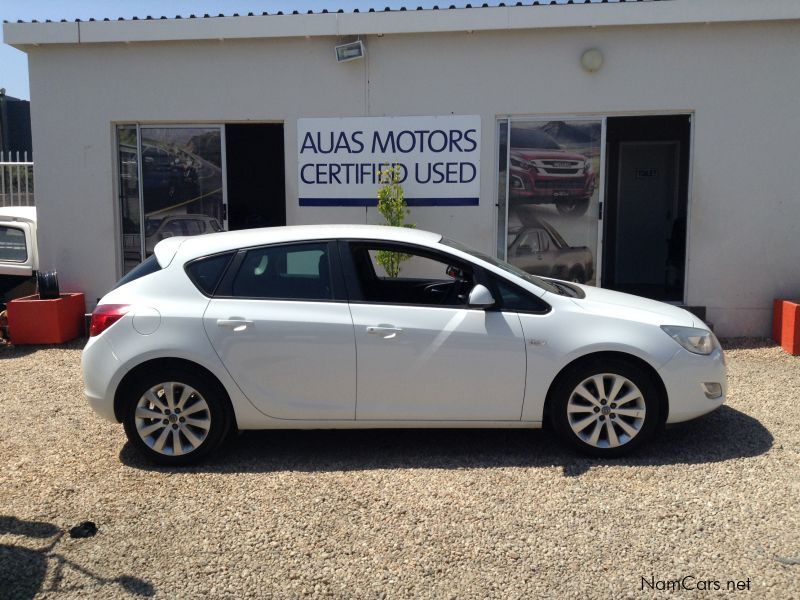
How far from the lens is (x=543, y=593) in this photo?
346 cm

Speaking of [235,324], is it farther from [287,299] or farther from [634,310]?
[634,310]

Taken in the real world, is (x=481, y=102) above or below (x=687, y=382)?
above

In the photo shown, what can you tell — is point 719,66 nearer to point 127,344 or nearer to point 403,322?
point 403,322

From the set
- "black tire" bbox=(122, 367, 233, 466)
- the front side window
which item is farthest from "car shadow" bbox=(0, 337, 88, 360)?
the front side window

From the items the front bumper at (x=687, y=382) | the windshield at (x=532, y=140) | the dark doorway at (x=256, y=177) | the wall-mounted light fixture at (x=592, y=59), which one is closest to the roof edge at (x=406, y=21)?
the wall-mounted light fixture at (x=592, y=59)

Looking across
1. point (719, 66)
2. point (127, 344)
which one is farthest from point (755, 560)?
point (719, 66)

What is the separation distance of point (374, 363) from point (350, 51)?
5.31m

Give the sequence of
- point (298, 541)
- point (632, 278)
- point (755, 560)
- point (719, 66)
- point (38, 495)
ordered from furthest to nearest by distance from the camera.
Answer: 1. point (632, 278)
2. point (719, 66)
3. point (38, 495)
4. point (298, 541)
5. point (755, 560)

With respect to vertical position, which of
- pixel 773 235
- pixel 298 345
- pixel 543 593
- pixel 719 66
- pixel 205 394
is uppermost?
pixel 719 66

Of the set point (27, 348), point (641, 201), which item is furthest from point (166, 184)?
point (641, 201)

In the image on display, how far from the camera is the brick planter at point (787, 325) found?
8.00 metres

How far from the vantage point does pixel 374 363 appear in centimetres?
493

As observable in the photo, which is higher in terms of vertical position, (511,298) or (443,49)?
(443,49)

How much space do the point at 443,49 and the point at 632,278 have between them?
5.55 metres
